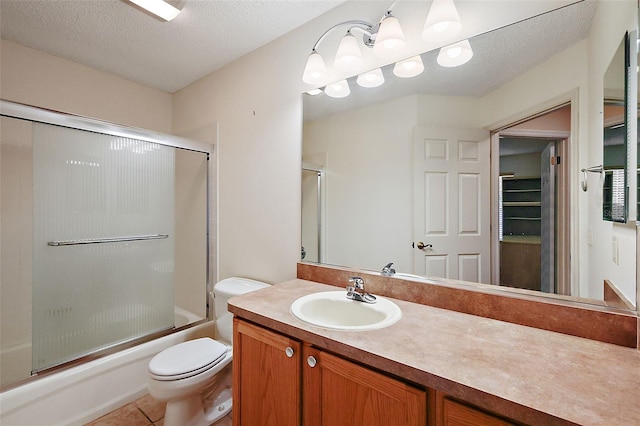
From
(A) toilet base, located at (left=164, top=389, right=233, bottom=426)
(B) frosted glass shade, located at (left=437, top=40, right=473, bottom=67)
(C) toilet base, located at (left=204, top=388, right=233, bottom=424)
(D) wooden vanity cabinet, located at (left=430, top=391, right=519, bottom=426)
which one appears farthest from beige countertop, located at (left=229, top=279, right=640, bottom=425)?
(B) frosted glass shade, located at (left=437, top=40, right=473, bottom=67)

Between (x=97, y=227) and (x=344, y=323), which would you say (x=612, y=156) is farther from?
(x=97, y=227)

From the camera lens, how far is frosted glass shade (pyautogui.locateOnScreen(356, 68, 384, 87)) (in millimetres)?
1417

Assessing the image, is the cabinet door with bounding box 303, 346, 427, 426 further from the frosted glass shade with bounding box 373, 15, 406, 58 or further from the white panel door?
the frosted glass shade with bounding box 373, 15, 406, 58

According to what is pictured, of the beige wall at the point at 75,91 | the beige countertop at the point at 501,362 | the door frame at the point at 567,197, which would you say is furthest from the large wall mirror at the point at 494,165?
the beige wall at the point at 75,91

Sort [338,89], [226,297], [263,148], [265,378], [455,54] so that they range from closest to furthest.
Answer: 1. [265,378]
2. [455,54]
3. [338,89]
4. [226,297]
5. [263,148]

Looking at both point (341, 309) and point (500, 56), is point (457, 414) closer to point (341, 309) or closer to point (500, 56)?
point (341, 309)

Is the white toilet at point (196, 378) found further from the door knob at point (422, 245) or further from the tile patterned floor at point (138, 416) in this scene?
the door knob at point (422, 245)

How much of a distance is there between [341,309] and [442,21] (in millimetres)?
1303

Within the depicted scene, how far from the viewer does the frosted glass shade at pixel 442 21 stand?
1.08 m

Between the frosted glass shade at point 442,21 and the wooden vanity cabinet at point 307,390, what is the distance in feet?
4.34

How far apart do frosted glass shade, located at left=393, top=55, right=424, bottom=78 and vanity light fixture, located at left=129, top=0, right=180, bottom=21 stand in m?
1.29

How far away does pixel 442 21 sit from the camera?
1.09 m

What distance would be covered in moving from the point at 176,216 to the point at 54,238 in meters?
0.78

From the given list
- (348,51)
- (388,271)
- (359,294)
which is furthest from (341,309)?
(348,51)
